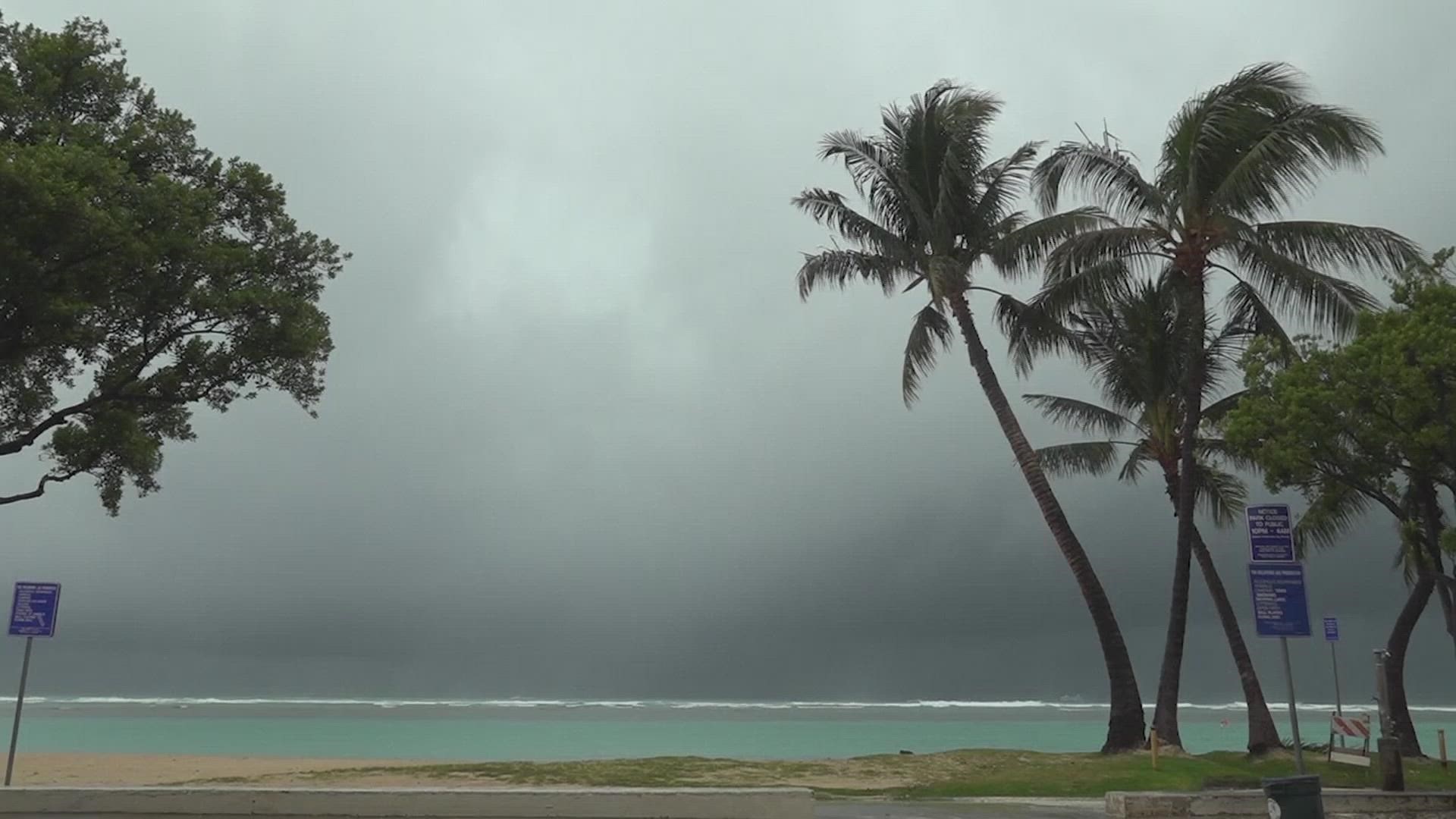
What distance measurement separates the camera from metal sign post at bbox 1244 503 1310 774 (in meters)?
11.1

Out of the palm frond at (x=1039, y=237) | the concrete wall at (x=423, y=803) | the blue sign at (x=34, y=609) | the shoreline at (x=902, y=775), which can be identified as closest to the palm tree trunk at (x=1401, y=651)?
the shoreline at (x=902, y=775)

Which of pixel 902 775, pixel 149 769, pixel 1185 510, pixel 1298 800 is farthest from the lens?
pixel 149 769

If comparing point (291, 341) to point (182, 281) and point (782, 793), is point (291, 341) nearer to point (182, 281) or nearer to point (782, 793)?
point (182, 281)

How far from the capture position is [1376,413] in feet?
56.0

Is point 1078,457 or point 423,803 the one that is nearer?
point 423,803

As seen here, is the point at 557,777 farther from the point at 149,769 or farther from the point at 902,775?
the point at 149,769

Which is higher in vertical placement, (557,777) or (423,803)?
(423,803)

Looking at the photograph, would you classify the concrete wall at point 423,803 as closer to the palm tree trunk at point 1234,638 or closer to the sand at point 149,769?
the sand at point 149,769

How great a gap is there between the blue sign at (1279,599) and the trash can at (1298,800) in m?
2.39

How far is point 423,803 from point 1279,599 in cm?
874

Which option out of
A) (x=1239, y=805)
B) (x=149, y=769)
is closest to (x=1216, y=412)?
(x=1239, y=805)

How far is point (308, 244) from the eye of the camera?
49.9ft

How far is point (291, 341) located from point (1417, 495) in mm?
19753

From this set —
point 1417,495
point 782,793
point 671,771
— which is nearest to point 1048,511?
point 1417,495
